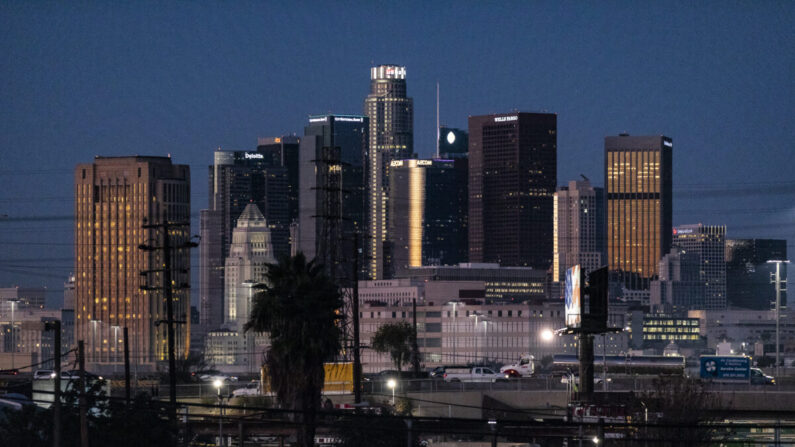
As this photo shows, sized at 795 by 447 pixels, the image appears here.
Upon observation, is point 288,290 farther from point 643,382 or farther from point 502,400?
point 643,382

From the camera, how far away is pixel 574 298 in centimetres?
10988

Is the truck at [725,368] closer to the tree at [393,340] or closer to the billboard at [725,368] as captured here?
the billboard at [725,368]

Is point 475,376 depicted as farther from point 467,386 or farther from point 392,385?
point 392,385

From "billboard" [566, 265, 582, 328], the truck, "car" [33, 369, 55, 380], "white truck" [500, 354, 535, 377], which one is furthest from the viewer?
"white truck" [500, 354, 535, 377]

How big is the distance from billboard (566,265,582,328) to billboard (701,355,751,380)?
21.7 metres

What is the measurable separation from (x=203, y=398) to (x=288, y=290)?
42275mm

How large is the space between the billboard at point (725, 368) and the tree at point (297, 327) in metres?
54.4

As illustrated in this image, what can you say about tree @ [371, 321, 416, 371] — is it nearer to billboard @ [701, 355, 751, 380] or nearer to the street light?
the street light

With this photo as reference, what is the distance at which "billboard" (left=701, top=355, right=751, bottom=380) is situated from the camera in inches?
5044

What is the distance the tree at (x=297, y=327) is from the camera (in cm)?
8288

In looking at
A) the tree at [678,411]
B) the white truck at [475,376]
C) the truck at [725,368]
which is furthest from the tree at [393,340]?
the tree at [678,411]

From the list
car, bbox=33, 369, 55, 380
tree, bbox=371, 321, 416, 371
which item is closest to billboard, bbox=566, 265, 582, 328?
car, bbox=33, 369, 55, 380

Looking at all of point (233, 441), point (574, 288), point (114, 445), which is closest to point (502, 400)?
point (574, 288)

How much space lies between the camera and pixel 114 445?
3022 inches
